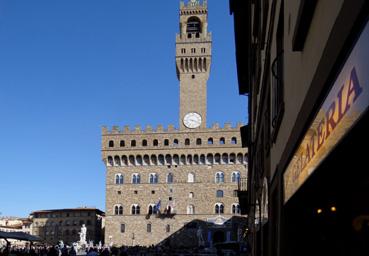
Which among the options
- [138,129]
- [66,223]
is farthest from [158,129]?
[66,223]

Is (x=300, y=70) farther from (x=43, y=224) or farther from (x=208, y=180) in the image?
(x=43, y=224)

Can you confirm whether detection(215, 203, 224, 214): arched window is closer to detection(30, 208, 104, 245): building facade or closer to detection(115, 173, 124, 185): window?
detection(115, 173, 124, 185): window

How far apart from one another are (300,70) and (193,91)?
6269 cm

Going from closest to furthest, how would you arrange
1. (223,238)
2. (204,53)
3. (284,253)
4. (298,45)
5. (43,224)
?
(298,45), (284,253), (223,238), (204,53), (43,224)

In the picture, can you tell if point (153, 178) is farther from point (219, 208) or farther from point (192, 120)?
point (219, 208)

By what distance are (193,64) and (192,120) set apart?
6.87 meters

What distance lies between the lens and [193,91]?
67.2 m

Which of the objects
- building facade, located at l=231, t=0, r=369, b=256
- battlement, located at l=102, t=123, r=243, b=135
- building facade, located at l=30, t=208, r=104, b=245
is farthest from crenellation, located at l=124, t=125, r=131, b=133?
building facade, located at l=231, t=0, r=369, b=256

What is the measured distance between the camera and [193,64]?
68.1 meters

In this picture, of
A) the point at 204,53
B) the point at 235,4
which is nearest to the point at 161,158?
the point at 204,53

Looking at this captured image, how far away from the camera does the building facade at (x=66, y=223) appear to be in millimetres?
94188

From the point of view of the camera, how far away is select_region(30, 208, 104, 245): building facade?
3708 inches

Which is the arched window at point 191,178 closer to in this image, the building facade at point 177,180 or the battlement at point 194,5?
the building facade at point 177,180

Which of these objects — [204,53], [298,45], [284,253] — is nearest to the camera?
[298,45]
